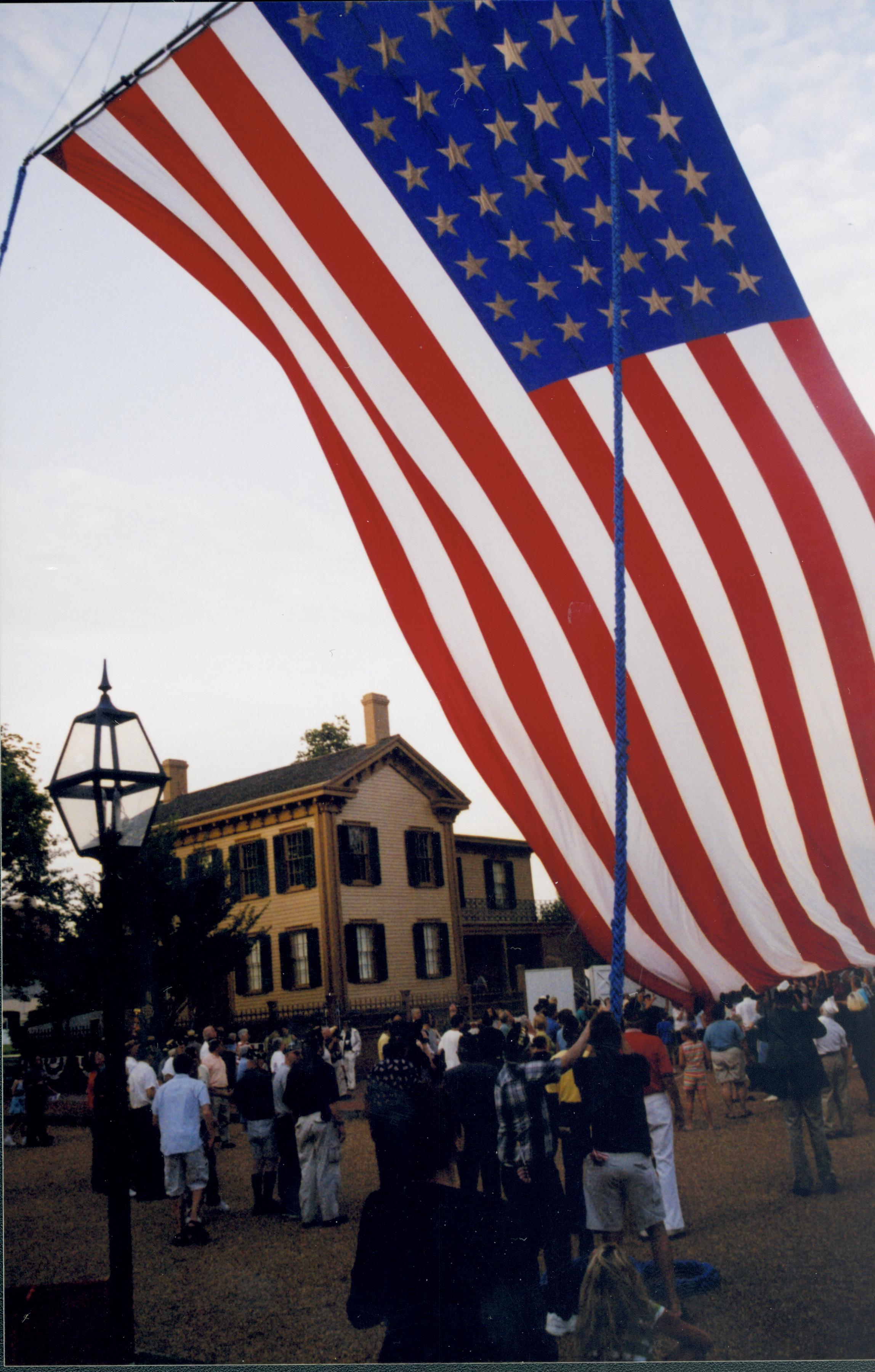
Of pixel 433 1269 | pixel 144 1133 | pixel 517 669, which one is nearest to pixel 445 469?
pixel 517 669

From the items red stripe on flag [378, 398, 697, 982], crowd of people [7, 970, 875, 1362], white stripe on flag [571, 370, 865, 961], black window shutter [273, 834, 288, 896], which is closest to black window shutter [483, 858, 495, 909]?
black window shutter [273, 834, 288, 896]

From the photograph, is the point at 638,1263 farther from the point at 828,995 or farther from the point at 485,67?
the point at 828,995

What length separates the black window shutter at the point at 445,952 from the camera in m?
21.1

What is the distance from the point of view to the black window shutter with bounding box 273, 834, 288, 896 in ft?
62.4

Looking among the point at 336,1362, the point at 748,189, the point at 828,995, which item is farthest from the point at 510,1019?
the point at 748,189

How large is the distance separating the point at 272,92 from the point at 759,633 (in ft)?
11.6

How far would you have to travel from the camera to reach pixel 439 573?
490cm

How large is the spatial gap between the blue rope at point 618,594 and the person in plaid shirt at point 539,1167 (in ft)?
3.18

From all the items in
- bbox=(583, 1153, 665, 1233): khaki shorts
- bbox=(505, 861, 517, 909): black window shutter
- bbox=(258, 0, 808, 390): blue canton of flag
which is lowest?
bbox=(583, 1153, 665, 1233): khaki shorts

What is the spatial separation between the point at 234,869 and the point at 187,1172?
472 inches

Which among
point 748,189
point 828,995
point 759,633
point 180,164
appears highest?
point 180,164

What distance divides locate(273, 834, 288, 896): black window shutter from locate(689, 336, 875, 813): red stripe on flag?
51.4 ft

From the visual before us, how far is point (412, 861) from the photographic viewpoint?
20766 millimetres

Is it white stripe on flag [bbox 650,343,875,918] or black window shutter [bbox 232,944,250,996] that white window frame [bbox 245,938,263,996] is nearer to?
black window shutter [bbox 232,944,250,996]
